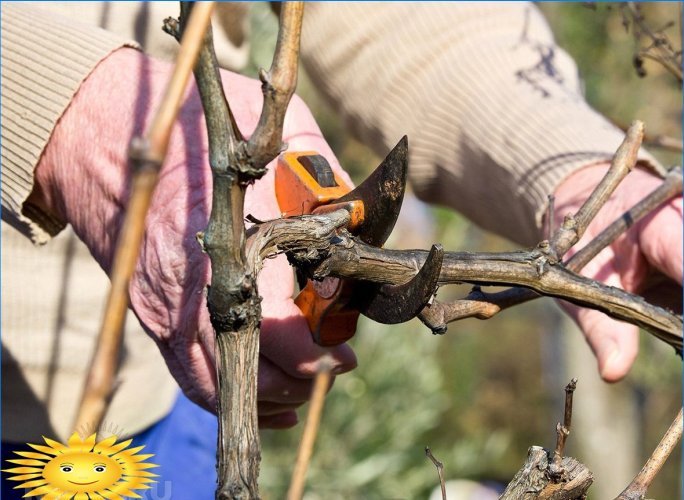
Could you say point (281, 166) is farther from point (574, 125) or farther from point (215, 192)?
point (574, 125)

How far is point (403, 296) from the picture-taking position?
677 mm

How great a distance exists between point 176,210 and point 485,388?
602 centimetres

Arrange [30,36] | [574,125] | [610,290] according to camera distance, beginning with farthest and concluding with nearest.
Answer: [574,125] → [30,36] → [610,290]

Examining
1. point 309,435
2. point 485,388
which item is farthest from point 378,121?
point 485,388

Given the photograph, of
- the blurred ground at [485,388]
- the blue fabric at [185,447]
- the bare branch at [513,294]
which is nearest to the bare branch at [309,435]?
the bare branch at [513,294]

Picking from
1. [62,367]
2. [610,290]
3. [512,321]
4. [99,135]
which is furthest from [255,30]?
[512,321]

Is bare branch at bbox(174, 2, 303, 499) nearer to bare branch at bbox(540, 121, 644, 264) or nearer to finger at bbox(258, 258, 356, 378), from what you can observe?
finger at bbox(258, 258, 356, 378)

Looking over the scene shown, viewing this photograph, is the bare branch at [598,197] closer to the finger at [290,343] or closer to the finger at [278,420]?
the finger at [290,343]

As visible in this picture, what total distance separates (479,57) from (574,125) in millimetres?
257

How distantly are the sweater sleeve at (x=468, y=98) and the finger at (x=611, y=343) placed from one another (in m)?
0.19

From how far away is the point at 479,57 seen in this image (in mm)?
1431

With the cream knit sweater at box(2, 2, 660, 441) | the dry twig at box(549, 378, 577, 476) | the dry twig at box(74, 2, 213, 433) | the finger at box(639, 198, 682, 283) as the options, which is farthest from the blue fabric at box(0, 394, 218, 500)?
the dry twig at box(74, 2, 213, 433)

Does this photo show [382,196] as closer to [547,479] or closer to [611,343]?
[547,479]

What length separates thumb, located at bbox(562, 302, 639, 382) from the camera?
3.32 feet
